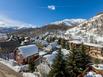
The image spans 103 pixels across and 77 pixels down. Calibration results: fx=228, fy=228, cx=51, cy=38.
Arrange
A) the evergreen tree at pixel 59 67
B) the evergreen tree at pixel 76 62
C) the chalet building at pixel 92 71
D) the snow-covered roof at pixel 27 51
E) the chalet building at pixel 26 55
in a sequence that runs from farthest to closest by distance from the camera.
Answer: the snow-covered roof at pixel 27 51, the chalet building at pixel 26 55, the evergreen tree at pixel 76 62, the chalet building at pixel 92 71, the evergreen tree at pixel 59 67

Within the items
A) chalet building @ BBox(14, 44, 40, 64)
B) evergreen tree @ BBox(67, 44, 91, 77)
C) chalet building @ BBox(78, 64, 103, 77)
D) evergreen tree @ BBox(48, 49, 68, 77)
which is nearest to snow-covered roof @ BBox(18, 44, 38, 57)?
chalet building @ BBox(14, 44, 40, 64)

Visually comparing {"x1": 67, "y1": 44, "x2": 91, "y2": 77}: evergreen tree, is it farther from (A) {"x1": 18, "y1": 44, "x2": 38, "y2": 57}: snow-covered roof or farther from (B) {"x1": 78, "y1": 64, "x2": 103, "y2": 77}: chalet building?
(A) {"x1": 18, "y1": 44, "x2": 38, "y2": 57}: snow-covered roof

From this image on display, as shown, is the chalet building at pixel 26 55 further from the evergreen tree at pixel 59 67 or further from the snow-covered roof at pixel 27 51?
the evergreen tree at pixel 59 67

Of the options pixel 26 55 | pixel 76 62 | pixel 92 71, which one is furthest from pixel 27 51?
pixel 92 71

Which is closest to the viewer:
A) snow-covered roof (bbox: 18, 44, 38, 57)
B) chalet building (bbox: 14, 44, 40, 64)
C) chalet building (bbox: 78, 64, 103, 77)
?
chalet building (bbox: 78, 64, 103, 77)

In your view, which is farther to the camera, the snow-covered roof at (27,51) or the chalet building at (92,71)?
the snow-covered roof at (27,51)

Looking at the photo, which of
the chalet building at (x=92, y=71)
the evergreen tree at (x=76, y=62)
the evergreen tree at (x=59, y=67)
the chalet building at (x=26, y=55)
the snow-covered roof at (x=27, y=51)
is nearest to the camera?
the evergreen tree at (x=59, y=67)

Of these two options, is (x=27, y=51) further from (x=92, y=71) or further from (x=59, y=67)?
(x=59, y=67)

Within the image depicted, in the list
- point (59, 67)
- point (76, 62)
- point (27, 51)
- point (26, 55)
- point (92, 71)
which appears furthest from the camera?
point (27, 51)

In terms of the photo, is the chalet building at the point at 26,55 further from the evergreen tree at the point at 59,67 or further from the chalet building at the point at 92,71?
the evergreen tree at the point at 59,67

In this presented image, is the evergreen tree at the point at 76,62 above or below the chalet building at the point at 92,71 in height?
above

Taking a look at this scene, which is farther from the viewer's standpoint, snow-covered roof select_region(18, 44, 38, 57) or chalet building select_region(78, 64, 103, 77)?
snow-covered roof select_region(18, 44, 38, 57)

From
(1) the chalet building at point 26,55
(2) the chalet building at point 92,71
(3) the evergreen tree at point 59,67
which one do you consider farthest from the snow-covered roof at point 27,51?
(3) the evergreen tree at point 59,67
